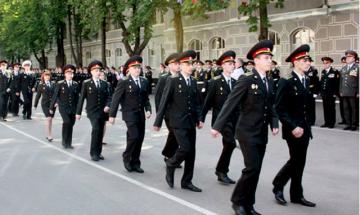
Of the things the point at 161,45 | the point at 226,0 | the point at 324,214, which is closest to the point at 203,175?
the point at 324,214

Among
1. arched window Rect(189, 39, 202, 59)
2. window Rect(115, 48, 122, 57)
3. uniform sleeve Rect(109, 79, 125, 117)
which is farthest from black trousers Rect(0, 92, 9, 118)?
window Rect(115, 48, 122, 57)

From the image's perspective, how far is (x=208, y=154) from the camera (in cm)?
1055

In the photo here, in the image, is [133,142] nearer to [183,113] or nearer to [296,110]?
[183,113]

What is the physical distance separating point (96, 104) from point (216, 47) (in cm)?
2115

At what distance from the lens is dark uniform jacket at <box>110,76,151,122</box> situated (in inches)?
357

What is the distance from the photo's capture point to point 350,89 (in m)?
13.9

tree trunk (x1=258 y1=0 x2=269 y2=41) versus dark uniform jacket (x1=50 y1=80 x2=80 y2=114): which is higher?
tree trunk (x1=258 y1=0 x2=269 y2=41)

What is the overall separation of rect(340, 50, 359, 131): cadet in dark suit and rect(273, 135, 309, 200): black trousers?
7511 millimetres

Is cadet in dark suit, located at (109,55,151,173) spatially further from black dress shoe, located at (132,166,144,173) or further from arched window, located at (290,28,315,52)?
arched window, located at (290,28,315,52)

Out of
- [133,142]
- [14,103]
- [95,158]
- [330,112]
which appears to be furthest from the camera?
[14,103]

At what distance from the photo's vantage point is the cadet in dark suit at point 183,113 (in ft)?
24.8

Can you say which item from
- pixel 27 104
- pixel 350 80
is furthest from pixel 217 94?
pixel 27 104

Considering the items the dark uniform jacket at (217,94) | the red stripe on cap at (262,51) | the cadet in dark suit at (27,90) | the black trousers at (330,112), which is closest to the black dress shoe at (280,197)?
the red stripe on cap at (262,51)

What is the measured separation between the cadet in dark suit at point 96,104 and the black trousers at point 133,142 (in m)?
1.35
